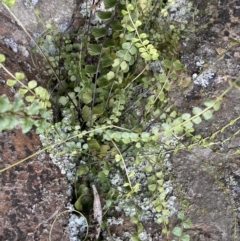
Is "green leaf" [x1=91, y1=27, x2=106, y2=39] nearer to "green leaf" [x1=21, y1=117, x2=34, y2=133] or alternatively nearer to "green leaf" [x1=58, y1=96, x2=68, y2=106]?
"green leaf" [x1=58, y1=96, x2=68, y2=106]

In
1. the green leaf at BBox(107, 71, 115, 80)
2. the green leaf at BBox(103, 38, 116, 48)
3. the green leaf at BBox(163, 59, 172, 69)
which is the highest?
the green leaf at BBox(103, 38, 116, 48)

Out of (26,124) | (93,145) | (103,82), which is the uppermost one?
(103,82)

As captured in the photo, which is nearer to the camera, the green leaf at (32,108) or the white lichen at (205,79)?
the green leaf at (32,108)

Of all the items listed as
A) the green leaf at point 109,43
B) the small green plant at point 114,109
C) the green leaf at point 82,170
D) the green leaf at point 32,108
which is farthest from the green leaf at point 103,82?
the green leaf at point 32,108

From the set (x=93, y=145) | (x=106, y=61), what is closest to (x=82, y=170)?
(x=93, y=145)

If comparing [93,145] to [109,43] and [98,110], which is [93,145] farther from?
[109,43]

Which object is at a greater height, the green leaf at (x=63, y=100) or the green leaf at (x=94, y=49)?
the green leaf at (x=94, y=49)

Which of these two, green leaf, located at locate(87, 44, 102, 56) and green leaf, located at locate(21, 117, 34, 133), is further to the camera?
green leaf, located at locate(87, 44, 102, 56)

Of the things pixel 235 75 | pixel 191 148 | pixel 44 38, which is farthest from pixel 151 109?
pixel 44 38

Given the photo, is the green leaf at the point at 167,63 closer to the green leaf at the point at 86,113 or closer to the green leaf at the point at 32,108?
the green leaf at the point at 86,113

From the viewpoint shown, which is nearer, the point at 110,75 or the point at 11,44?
the point at 110,75

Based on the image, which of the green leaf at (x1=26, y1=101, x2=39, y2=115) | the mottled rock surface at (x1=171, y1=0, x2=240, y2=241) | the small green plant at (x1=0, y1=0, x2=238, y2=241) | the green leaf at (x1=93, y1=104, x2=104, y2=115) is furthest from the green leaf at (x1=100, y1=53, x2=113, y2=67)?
the green leaf at (x1=26, y1=101, x2=39, y2=115)

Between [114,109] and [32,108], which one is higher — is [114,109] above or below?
A: above
